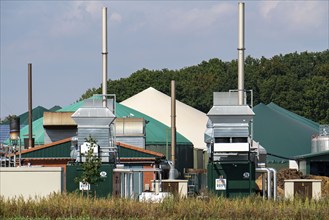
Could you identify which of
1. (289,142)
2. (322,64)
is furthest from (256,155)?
(322,64)

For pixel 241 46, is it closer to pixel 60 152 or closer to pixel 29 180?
pixel 60 152

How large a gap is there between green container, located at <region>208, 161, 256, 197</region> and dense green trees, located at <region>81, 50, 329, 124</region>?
7805cm

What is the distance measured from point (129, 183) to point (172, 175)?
506 cm

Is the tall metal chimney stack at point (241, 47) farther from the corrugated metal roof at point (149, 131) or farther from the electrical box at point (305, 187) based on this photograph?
the corrugated metal roof at point (149, 131)

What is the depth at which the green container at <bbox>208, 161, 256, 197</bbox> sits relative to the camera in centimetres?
4109

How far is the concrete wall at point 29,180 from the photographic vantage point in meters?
41.0

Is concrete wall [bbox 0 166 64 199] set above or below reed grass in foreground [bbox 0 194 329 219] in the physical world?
above

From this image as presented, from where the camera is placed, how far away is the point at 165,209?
31.8 m

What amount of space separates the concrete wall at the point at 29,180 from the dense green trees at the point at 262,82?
263ft

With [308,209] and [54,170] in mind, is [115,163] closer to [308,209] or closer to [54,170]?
[54,170]

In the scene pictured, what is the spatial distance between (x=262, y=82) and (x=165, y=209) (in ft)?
321

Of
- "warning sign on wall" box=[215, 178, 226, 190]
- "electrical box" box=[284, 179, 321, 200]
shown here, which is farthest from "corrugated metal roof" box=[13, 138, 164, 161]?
"electrical box" box=[284, 179, 321, 200]

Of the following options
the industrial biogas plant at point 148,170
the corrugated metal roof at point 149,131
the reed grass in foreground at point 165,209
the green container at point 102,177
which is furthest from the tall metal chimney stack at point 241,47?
the corrugated metal roof at point 149,131

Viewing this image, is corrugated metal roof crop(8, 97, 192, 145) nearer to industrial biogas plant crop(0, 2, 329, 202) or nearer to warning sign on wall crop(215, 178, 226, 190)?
industrial biogas plant crop(0, 2, 329, 202)
